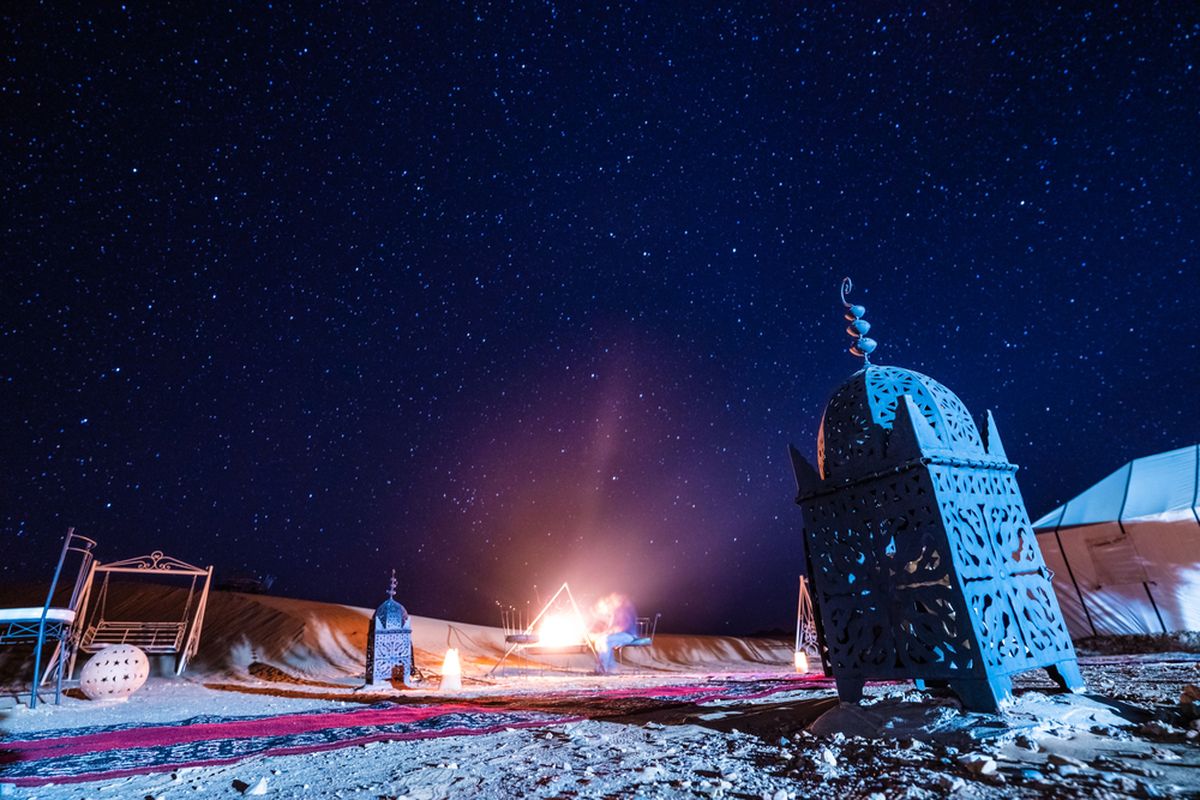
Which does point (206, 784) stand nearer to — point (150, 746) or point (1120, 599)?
point (150, 746)

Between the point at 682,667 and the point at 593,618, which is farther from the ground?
the point at 593,618

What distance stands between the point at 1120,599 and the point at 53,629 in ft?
89.0

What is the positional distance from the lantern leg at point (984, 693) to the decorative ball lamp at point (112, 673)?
14.4 metres

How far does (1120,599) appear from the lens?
52.6ft

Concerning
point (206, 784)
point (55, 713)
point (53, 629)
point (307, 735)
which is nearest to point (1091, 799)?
point (206, 784)

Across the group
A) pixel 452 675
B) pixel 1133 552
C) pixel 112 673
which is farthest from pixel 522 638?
pixel 1133 552

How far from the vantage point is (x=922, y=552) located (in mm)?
3457

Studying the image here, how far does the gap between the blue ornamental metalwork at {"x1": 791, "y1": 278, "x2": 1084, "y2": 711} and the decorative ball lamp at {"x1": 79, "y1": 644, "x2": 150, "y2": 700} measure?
1362 cm

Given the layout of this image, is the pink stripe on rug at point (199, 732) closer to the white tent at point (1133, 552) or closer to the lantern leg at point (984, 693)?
the lantern leg at point (984, 693)

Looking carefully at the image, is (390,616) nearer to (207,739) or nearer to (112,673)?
(112,673)

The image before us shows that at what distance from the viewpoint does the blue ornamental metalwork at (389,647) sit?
51.6ft

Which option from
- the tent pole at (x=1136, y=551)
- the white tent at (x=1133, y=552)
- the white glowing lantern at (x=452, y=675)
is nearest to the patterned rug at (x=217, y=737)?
the white glowing lantern at (x=452, y=675)

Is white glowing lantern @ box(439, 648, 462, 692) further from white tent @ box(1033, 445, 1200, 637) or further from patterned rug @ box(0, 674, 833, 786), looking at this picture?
white tent @ box(1033, 445, 1200, 637)

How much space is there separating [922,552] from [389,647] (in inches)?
649
